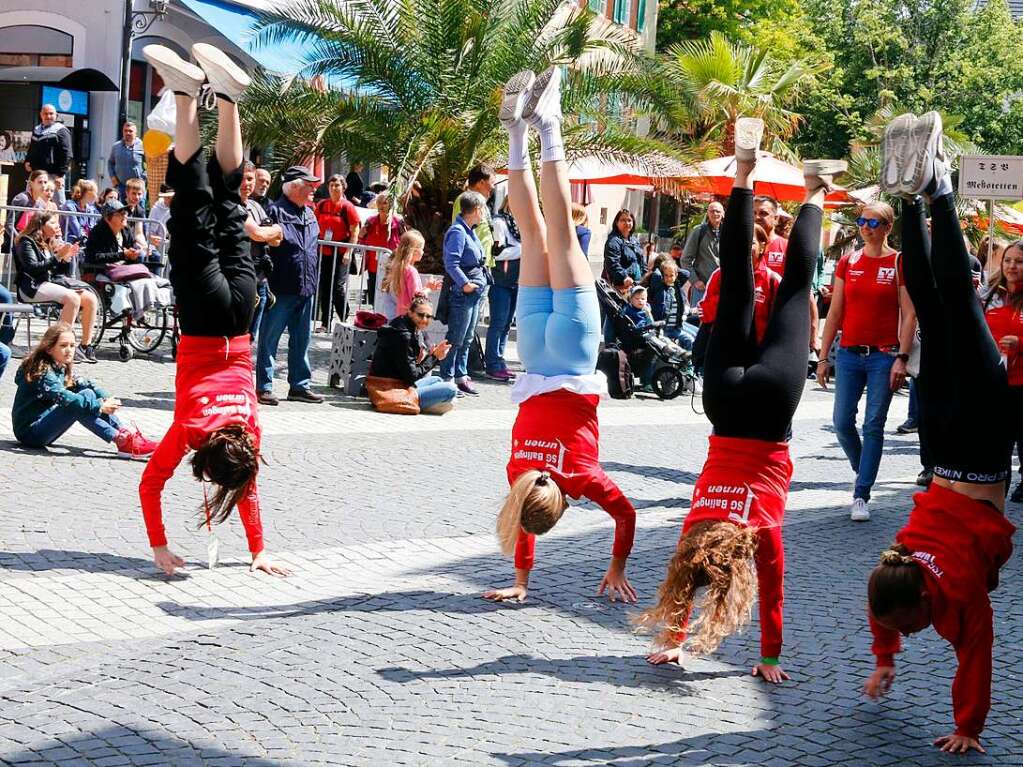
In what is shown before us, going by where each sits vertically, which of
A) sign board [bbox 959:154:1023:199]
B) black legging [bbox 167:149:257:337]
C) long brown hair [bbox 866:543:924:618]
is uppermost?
sign board [bbox 959:154:1023:199]

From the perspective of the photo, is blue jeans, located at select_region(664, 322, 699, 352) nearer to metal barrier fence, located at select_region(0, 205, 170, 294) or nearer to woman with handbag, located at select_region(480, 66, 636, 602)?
metal barrier fence, located at select_region(0, 205, 170, 294)

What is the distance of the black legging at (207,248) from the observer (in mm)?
7082

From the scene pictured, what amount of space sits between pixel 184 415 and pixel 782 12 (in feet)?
148

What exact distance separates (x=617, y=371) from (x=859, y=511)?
5.60 metres

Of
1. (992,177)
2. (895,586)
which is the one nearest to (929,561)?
(895,586)

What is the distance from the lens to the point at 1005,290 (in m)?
9.48

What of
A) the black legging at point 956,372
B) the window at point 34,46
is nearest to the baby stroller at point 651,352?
the black legging at point 956,372

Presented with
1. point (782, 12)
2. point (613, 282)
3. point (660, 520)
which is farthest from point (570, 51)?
point (782, 12)

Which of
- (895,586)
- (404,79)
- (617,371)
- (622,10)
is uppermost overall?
(622,10)

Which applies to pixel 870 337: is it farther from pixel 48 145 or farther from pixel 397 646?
pixel 48 145

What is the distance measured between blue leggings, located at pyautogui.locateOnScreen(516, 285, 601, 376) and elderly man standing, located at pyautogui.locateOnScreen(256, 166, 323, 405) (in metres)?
5.84

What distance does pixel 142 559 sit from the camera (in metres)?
7.55

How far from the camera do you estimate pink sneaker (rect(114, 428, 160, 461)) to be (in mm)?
9969

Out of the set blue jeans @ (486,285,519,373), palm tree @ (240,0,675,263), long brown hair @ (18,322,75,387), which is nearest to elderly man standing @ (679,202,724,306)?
palm tree @ (240,0,675,263)
